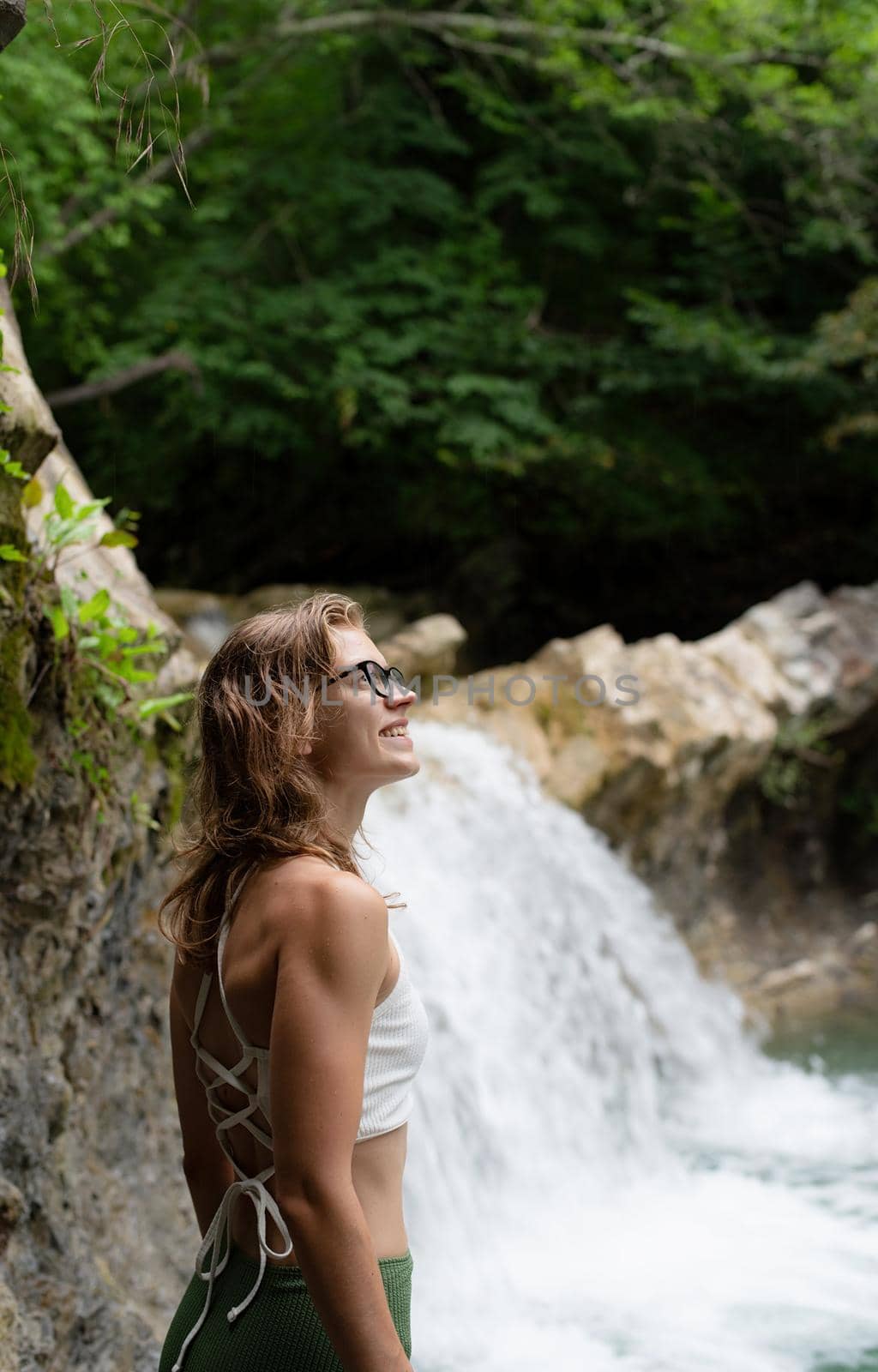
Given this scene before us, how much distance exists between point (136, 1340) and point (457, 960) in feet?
9.41

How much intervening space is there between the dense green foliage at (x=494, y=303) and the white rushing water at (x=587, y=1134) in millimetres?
4670

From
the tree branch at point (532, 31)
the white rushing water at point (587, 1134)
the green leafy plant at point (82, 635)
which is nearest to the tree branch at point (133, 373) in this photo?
the tree branch at point (532, 31)

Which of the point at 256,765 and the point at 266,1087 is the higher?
the point at 256,765

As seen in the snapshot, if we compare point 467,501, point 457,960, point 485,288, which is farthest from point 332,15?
point 457,960

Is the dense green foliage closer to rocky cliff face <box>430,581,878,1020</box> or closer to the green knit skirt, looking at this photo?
rocky cliff face <box>430,581,878,1020</box>

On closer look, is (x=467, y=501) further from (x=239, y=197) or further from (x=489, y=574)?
(x=239, y=197)

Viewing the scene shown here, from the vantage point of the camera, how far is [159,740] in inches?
134

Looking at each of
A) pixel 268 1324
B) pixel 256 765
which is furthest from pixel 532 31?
pixel 268 1324

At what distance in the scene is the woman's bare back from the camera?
128 cm

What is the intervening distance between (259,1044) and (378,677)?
44 centimetres

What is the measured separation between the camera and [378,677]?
145 cm

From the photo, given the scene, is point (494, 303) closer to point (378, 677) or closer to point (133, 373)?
point (133, 373)

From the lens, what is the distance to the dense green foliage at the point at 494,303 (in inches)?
366

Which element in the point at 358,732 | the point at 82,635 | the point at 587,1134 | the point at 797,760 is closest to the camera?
the point at 358,732
